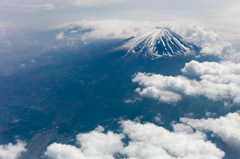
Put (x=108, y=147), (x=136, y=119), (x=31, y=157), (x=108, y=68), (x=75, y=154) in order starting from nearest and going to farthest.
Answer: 1. (x=75, y=154)
2. (x=108, y=147)
3. (x=31, y=157)
4. (x=136, y=119)
5. (x=108, y=68)

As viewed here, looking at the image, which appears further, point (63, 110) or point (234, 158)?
point (63, 110)

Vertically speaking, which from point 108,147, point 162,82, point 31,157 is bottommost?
point 31,157

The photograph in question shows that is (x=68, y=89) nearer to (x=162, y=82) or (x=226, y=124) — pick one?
(x=162, y=82)

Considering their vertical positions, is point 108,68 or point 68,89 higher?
point 108,68

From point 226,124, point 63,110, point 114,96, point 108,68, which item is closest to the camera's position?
point 226,124

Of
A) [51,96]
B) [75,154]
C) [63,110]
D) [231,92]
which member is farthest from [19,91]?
[231,92]

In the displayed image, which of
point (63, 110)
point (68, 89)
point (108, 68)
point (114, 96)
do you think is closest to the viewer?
point (63, 110)

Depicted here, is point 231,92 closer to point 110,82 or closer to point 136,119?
point 136,119

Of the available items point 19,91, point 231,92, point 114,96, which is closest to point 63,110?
point 114,96

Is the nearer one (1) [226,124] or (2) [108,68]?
(1) [226,124]
